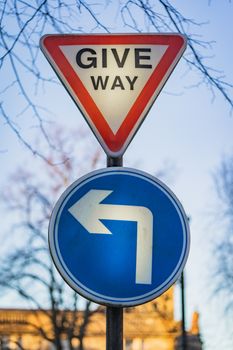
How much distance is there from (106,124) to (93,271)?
1.93ft

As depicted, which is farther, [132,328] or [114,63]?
[132,328]

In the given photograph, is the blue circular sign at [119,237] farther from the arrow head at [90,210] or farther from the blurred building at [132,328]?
the blurred building at [132,328]

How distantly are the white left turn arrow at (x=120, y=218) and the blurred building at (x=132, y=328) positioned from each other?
2187 centimetres

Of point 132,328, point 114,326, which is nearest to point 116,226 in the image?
point 114,326

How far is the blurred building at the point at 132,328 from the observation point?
29.5 m

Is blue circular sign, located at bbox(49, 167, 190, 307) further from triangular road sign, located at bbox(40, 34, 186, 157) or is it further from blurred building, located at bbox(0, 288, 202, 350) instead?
blurred building, located at bbox(0, 288, 202, 350)

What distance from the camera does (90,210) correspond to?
8.24 ft

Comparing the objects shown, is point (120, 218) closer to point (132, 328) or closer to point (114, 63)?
point (114, 63)

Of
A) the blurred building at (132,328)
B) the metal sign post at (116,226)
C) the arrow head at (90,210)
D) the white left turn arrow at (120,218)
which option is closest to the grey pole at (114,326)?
the metal sign post at (116,226)

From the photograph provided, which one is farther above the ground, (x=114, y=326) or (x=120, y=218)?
(x=120, y=218)

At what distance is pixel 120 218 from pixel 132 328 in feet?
141

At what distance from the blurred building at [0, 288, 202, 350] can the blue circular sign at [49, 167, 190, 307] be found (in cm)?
2186

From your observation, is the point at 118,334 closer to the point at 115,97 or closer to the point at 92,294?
the point at 92,294

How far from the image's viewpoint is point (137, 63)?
2.82m
